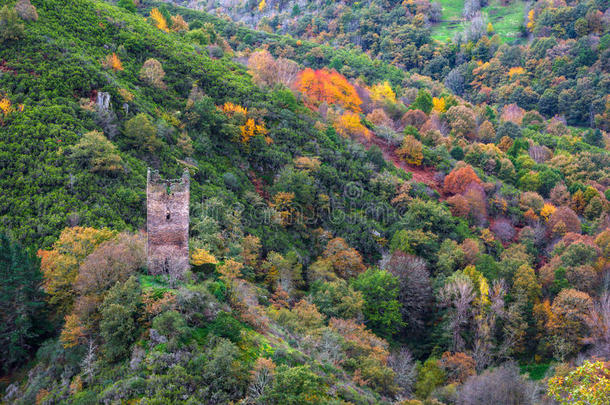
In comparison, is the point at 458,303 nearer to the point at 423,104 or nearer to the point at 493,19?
the point at 423,104

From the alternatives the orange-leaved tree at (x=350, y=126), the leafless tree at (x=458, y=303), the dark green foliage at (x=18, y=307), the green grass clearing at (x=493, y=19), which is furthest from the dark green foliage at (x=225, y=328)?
the green grass clearing at (x=493, y=19)

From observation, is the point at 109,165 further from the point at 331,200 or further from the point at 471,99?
the point at 471,99

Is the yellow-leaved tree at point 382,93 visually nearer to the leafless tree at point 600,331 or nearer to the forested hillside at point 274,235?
the forested hillside at point 274,235

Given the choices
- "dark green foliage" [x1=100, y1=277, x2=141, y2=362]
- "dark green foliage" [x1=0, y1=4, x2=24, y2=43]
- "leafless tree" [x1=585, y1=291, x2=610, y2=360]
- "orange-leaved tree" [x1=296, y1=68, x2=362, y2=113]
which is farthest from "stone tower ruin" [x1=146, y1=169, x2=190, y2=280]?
"orange-leaved tree" [x1=296, y1=68, x2=362, y2=113]

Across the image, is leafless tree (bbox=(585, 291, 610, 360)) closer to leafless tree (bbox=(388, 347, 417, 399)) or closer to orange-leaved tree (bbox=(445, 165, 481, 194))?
leafless tree (bbox=(388, 347, 417, 399))

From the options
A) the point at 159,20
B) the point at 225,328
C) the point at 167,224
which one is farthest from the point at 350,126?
the point at 225,328

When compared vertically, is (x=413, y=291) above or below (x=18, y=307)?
below
